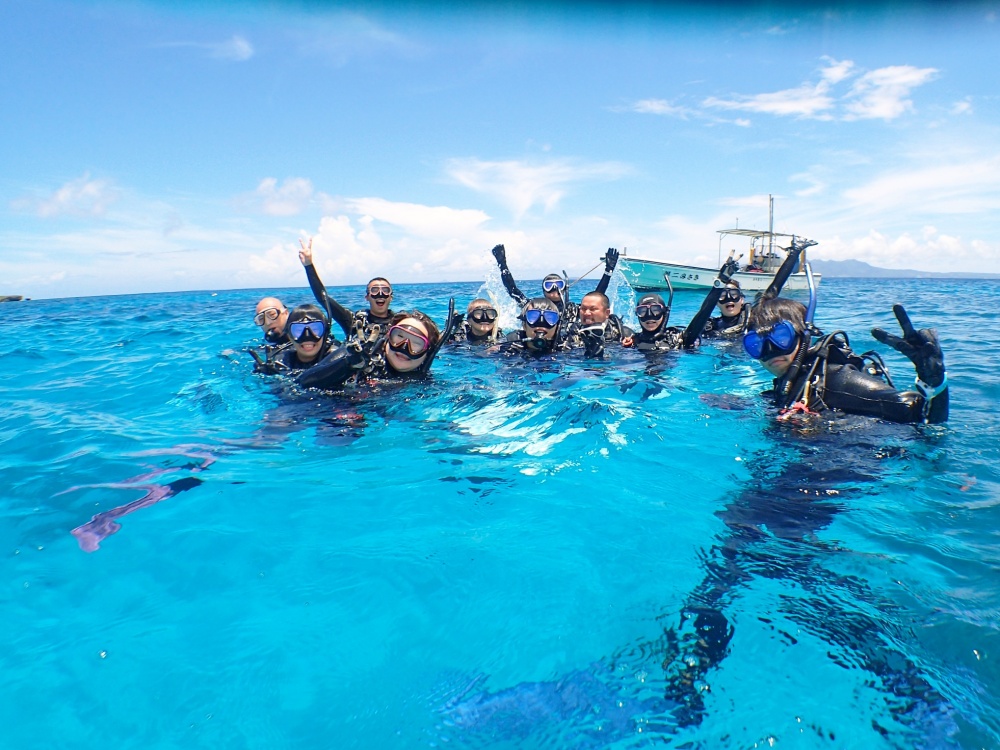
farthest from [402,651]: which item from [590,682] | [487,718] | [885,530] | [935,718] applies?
[885,530]

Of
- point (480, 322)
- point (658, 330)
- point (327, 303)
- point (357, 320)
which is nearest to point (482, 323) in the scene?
point (480, 322)

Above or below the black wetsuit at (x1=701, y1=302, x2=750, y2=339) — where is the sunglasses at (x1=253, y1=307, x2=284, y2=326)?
above

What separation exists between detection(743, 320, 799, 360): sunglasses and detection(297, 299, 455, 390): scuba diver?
3463 millimetres

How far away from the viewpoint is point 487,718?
2260mm

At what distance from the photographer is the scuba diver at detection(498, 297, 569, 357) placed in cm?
872

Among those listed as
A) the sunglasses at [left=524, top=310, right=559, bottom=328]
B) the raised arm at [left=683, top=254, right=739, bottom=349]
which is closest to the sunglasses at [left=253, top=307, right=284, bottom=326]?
the sunglasses at [left=524, top=310, right=559, bottom=328]

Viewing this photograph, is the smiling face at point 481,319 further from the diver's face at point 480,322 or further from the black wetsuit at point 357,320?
the black wetsuit at point 357,320

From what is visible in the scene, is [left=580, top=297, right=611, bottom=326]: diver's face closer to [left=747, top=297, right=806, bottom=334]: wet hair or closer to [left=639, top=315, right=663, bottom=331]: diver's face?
[left=639, top=315, right=663, bottom=331]: diver's face

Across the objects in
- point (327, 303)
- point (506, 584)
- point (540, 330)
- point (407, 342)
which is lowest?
point (506, 584)

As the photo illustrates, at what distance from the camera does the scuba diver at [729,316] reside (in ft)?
33.6

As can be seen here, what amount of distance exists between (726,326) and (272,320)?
8187mm

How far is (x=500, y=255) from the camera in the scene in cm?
1174

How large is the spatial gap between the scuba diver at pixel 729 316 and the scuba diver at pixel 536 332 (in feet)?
11.1

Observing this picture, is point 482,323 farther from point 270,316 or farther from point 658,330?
point 270,316
